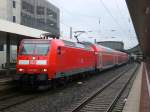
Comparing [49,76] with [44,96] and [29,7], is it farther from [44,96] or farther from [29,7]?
[29,7]

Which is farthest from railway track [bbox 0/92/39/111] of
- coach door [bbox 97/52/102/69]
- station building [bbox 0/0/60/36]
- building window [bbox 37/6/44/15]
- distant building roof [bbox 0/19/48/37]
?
building window [bbox 37/6/44/15]

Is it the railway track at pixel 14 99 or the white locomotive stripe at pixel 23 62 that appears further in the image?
the white locomotive stripe at pixel 23 62

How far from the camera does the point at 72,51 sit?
22.9m

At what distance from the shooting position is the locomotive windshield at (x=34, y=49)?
19.2 m

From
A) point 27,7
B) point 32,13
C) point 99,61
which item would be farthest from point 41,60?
point 32,13

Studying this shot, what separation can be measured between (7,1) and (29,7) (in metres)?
8.96

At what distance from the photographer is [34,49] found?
19.5m

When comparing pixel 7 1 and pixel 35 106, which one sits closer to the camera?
pixel 35 106

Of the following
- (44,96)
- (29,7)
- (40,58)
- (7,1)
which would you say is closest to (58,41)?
(40,58)

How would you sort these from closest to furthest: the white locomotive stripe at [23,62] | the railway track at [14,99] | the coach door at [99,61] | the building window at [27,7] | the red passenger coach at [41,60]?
the railway track at [14,99], the red passenger coach at [41,60], the white locomotive stripe at [23,62], the coach door at [99,61], the building window at [27,7]

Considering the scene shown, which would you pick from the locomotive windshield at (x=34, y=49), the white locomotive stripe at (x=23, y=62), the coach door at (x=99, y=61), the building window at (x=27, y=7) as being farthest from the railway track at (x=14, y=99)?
the building window at (x=27, y=7)

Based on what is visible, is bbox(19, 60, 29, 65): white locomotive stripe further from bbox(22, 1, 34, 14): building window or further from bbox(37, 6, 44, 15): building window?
bbox(37, 6, 44, 15): building window

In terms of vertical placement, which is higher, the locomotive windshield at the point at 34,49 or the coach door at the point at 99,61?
the locomotive windshield at the point at 34,49

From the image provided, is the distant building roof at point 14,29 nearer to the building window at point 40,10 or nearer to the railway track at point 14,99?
the railway track at point 14,99
